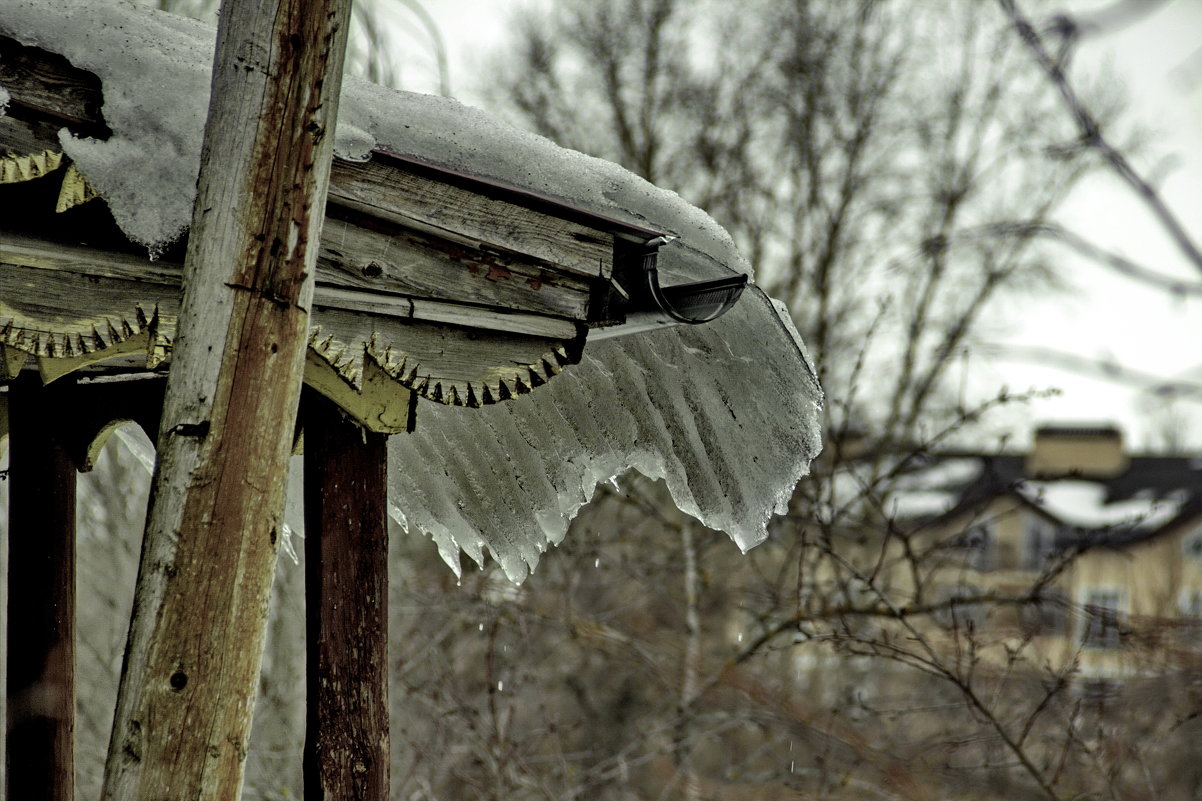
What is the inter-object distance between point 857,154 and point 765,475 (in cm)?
1052

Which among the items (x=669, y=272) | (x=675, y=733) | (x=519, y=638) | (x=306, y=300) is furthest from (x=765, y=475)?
(x=675, y=733)

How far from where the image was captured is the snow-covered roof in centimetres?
197

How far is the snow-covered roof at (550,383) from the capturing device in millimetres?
1969

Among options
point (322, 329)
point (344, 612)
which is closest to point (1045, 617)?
point (344, 612)

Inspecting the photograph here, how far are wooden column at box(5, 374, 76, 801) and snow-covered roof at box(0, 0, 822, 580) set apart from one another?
99 cm

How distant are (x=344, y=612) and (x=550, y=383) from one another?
101 cm

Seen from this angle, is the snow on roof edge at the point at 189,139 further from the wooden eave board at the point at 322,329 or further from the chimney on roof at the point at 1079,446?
the chimney on roof at the point at 1079,446

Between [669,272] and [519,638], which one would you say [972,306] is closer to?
[519,638]

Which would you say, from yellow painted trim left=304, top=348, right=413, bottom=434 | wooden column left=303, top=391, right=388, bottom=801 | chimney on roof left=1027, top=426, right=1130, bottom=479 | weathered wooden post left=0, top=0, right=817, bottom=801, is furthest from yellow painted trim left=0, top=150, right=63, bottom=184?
chimney on roof left=1027, top=426, right=1130, bottom=479

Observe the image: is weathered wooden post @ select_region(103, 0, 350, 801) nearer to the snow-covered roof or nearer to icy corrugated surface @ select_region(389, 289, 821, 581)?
the snow-covered roof

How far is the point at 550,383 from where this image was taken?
10.3 ft

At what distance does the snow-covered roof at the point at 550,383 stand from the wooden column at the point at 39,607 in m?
0.99

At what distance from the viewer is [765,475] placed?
3.01 metres

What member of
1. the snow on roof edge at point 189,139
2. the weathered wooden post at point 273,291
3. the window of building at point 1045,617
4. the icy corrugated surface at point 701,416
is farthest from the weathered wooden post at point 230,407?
the window of building at point 1045,617
